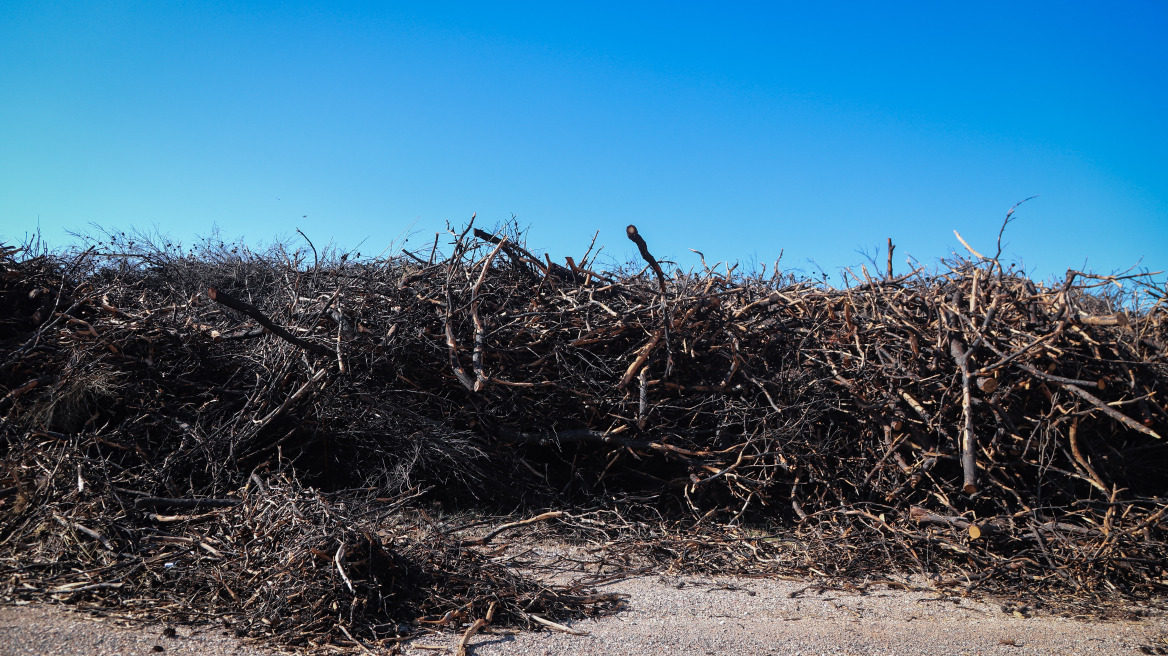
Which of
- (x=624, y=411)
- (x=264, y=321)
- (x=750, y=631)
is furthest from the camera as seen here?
(x=624, y=411)

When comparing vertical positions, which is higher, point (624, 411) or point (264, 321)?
point (264, 321)

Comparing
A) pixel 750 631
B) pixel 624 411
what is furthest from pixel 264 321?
pixel 750 631

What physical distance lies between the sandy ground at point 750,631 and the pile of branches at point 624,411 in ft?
1.74

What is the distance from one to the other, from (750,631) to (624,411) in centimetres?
233

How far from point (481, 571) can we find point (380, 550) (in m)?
0.55

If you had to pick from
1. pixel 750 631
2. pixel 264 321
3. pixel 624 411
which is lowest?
pixel 750 631

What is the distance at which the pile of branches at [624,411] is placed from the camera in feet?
15.8

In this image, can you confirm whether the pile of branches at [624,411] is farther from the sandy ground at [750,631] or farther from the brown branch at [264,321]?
the sandy ground at [750,631]

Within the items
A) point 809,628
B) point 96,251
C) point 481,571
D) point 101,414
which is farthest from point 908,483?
point 96,251

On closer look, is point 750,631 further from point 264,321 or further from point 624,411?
point 264,321

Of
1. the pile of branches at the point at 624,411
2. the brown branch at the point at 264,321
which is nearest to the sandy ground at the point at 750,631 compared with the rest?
the pile of branches at the point at 624,411

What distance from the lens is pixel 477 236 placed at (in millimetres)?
6344

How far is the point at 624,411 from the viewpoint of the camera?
19.6 ft

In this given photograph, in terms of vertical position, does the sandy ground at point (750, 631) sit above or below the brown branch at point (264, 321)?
below
